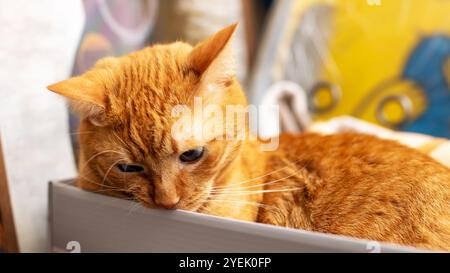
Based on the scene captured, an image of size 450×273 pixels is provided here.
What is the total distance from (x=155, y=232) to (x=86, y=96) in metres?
0.33

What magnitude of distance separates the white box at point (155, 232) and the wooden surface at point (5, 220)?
0.15 m

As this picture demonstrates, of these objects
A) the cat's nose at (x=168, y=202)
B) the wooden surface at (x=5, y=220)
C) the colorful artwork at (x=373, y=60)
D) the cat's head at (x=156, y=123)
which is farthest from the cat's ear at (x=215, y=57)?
the colorful artwork at (x=373, y=60)

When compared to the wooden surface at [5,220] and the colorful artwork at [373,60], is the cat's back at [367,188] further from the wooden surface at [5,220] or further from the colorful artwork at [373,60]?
the colorful artwork at [373,60]


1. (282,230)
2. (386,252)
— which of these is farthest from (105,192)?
(386,252)

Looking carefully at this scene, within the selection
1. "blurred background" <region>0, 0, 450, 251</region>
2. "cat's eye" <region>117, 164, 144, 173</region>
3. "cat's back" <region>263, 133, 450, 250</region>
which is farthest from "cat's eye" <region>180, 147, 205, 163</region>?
"blurred background" <region>0, 0, 450, 251</region>

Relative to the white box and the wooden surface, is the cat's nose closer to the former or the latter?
the white box

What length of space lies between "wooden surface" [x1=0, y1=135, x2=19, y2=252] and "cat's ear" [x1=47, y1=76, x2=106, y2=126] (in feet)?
1.23

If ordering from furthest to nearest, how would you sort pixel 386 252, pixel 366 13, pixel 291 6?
pixel 291 6
pixel 366 13
pixel 386 252

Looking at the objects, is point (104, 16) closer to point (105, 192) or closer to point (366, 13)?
point (105, 192)

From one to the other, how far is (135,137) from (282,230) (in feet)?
1.23

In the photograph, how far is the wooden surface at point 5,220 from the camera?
3.81 feet

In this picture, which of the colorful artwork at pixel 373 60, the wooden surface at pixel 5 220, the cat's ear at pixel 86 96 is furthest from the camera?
the colorful artwork at pixel 373 60

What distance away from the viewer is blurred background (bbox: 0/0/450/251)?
4.02ft

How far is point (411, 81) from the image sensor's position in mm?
1943
